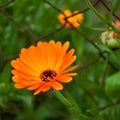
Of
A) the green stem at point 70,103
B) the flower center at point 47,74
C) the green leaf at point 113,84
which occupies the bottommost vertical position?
the green stem at point 70,103

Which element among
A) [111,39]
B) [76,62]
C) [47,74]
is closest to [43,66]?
[47,74]

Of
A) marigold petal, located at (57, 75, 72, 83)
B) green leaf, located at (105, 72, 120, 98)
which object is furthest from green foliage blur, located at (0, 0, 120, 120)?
marigold petal, located at (57, 75, 72, 83)

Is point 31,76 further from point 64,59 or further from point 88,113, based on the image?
point 88,113

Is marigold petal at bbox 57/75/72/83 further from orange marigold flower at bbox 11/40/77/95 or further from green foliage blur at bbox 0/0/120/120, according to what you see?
green foliage blur at bbox 0/0/120/120

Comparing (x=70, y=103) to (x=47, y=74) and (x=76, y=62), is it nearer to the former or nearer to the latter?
(x=47, y=74)

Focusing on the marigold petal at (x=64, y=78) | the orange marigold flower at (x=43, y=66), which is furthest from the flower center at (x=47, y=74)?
the marigold petal at (x=64, y=78)

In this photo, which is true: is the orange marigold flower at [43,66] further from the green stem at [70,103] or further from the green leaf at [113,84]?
the green leaf at [113,84]

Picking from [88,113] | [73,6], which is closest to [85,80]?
[88,113]
